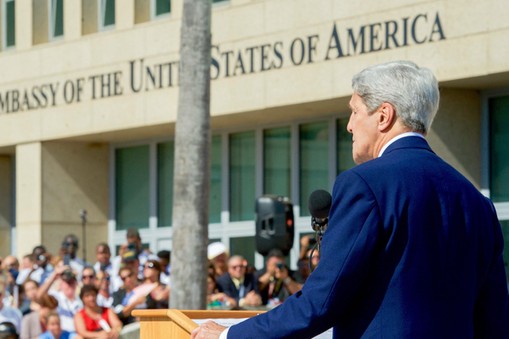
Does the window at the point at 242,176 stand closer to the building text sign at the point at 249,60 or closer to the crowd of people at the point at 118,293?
the building text sign at the point at 249,60

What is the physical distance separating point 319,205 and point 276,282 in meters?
9.35

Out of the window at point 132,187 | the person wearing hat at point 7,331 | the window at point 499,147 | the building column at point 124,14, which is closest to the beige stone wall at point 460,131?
the window at point 499,147

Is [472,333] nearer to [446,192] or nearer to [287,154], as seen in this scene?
[446,192]

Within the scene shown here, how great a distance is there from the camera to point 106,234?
85.8ft

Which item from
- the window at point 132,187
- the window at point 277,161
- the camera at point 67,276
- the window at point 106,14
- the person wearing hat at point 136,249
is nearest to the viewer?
the camera at point 67,276

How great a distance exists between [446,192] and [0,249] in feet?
80.4

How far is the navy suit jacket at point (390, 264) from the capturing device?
13.1 ft

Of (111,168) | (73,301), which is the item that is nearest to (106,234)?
(111,168)

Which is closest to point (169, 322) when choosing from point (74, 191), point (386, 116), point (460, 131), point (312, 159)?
point (386, 116)

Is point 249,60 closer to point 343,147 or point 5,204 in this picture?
point 343,147

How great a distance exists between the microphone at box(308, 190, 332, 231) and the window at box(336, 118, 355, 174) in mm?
15613

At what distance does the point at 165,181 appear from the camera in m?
25.3

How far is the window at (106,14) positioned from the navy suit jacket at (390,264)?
21.0 m

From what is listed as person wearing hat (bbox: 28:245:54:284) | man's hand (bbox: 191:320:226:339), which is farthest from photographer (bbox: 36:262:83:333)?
man's hand (bbox: 191:320:226:339)
